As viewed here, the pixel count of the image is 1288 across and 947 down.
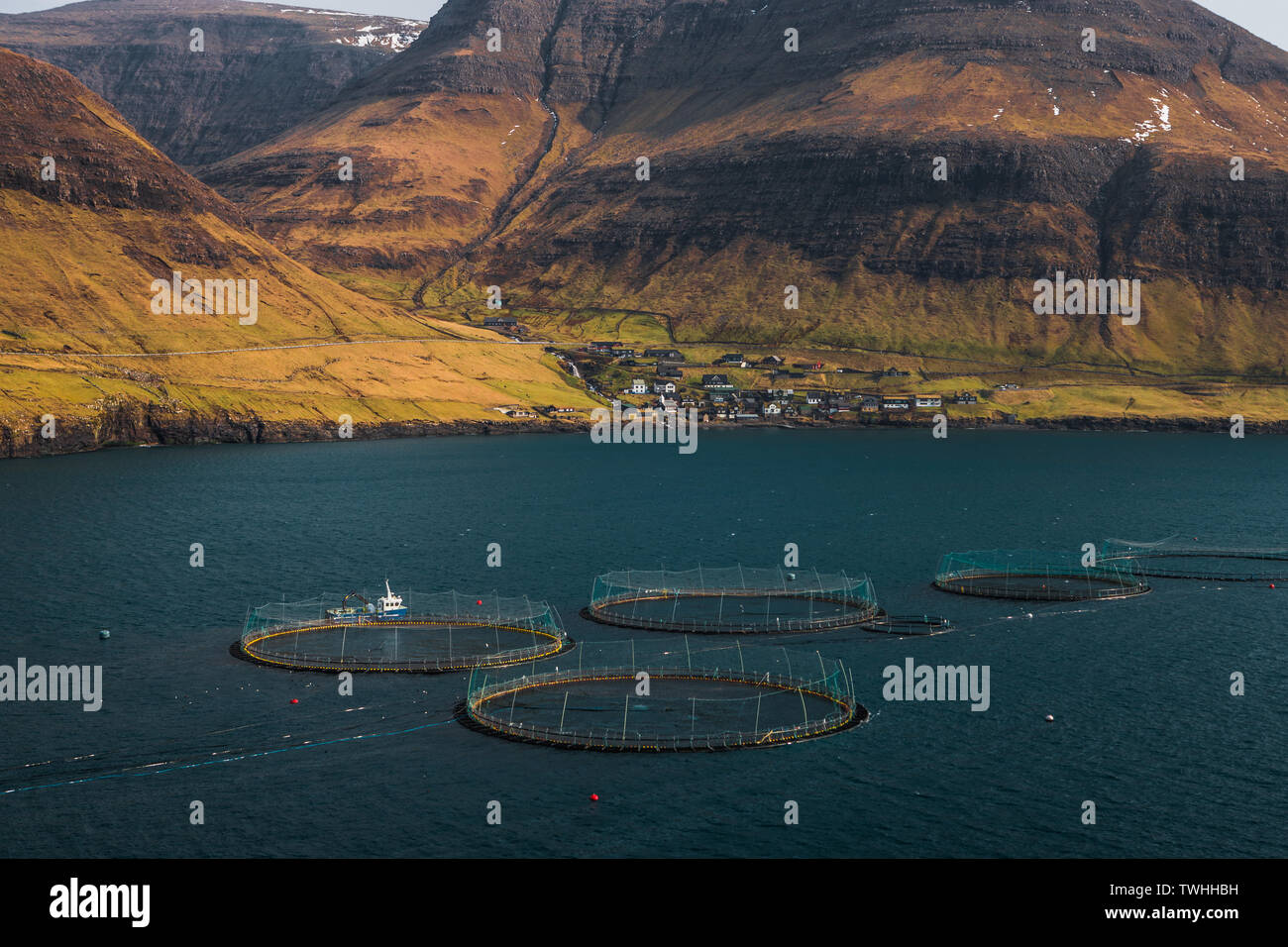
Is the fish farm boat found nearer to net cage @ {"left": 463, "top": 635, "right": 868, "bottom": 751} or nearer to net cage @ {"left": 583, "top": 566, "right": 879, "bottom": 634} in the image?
net cage @ {"left": 583, "top": 566, "right": 879, "bottom": 634}

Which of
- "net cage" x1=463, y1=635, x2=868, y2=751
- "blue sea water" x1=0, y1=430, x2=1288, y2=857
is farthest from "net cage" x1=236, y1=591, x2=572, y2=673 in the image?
"net cage" x1=463, y1=635, x2=868, y2=751

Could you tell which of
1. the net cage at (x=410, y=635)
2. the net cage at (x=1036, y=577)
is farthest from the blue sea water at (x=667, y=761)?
the net cage at (x=1036, y=577)

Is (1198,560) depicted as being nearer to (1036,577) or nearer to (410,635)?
(1036,577)

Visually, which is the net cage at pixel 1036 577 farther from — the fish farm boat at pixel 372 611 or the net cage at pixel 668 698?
the fish farm boat at pixel 372 611

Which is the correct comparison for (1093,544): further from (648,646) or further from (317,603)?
(317,603)

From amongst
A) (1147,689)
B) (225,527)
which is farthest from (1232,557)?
(225,527)
